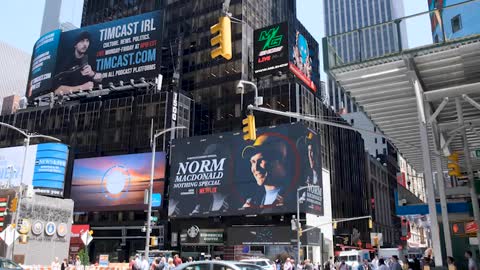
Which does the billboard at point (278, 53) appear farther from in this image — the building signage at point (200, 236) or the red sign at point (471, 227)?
the red sign at point (471, 227)

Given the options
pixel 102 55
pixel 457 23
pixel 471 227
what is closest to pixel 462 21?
pixel 457 23

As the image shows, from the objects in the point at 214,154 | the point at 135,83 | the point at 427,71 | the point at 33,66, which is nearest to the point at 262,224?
the point at 214,154

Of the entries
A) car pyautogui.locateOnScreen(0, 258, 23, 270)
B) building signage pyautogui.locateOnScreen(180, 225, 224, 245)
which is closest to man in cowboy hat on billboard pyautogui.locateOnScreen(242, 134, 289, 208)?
building signage pyautogui.locateOnScreen(180, 225, 224, 245)

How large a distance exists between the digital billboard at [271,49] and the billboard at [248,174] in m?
13.9

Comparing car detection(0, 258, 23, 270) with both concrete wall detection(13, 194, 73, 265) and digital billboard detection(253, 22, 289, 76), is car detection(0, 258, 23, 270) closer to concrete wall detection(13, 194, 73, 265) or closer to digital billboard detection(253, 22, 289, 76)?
concrete wall detection(13, 194, 73, 265)

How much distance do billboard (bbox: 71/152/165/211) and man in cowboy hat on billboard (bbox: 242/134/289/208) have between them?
15.0 metres

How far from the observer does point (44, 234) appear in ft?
140

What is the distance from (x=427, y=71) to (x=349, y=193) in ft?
242

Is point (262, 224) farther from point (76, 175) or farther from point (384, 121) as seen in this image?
point (384, 121)

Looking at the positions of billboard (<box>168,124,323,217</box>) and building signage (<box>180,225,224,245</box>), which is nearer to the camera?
billboard (<box>168,124,323,217</box>)

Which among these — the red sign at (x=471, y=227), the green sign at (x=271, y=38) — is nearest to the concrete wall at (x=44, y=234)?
the red sign at (x=471, y=227)

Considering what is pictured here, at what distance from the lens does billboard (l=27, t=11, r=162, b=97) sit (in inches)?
2933

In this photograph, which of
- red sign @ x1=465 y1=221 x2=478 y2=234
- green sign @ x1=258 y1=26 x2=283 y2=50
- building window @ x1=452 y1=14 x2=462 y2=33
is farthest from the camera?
green sign @ x1=258 y1=26 x2=283 y2=50

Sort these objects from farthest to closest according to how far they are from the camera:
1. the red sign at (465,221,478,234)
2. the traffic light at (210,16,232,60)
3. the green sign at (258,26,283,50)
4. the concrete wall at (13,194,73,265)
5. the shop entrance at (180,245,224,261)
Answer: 1. the green sign at (258,26,283,50)
2. the shop entrance at (180,245,224,261)
3. the concrete wall at (13,194,73,265)
4. the red sign at (465,221,478,234)
5. the traffic light at (210,16,232,60)
